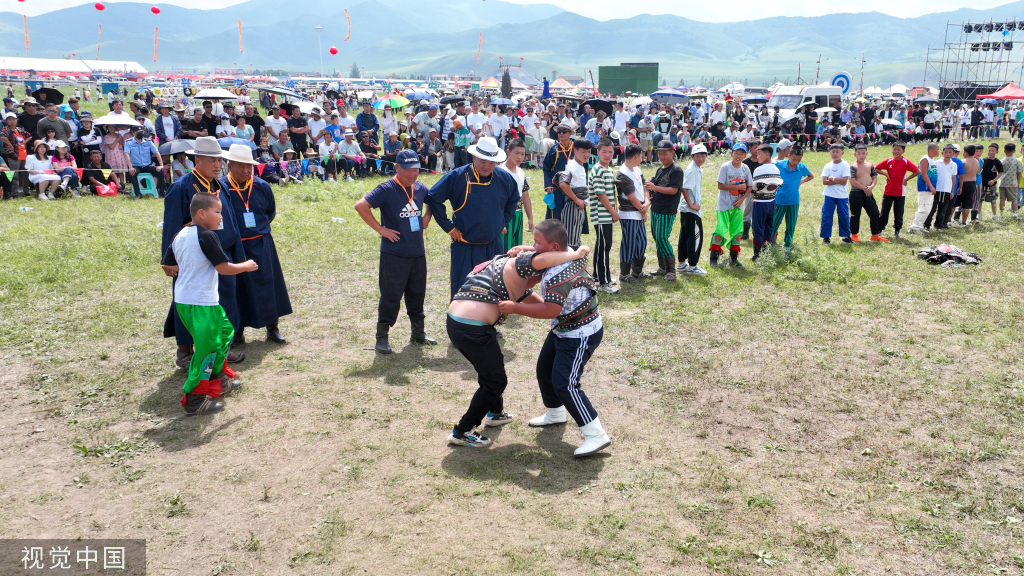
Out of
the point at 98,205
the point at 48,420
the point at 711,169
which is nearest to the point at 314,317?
the point at 48,420

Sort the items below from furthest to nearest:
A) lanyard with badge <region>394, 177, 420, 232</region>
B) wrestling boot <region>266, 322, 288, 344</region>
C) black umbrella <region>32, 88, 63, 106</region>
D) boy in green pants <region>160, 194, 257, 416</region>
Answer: black umbrella <region>32, 88, 63, 106</region> → wrestling boot <region>266, 322, 288, 344</region> → lanyard with badge <region>394, 177, 420, 232</region> → boy in green pants <region>160, 194, 257, 416</region>

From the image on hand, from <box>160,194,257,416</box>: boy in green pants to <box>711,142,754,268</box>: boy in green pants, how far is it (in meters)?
6.97

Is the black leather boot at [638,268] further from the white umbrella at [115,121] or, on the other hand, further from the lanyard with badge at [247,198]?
the white umbrella at [115,121]

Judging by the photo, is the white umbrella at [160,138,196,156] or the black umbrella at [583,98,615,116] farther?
the black umbrella at [583,98,615,116]

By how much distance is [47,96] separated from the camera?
751 inches

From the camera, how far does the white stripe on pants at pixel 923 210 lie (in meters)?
12.6

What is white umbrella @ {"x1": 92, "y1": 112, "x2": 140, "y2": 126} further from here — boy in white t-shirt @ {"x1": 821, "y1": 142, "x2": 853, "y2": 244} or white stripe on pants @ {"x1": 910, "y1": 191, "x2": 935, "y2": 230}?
white stripe on pants @ {"x1": 910, "y1": 191, "x2": 935, "y2": 230}

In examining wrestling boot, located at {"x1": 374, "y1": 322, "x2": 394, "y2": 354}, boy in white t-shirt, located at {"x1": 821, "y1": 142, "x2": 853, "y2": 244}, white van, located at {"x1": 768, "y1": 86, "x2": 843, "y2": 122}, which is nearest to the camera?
wrestling boot, located at {"x1": 374, "y1": 322, "x2": 394, "y2": 354}

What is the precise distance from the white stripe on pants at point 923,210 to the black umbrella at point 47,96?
21.1 metres

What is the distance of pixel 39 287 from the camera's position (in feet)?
28.2

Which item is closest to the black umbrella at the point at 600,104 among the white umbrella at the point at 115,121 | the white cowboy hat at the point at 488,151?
the white umbrella at the point at 115,121

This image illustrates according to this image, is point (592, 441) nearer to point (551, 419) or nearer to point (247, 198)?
point (551, 419)

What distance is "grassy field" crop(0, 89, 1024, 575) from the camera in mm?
3918

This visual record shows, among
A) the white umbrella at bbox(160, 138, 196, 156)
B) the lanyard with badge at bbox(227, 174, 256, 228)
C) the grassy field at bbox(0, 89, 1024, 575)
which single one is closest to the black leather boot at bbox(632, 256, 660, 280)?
the grassy field at bbox(0, 89, 1024, 575)
